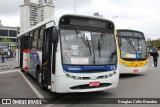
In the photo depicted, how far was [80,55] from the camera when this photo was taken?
8359mm

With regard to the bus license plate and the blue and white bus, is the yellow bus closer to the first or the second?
the blue and white bus

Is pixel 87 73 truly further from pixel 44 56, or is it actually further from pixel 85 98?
pixel 44 56

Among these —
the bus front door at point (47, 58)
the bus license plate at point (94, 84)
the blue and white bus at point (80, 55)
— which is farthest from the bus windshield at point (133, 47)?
the bus license plate at point (94, 84)

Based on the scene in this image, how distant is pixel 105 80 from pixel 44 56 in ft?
8.75

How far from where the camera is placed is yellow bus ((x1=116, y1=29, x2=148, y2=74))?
14602 mm

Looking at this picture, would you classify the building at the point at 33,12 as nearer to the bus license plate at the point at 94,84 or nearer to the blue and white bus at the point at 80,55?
the blue and white bus at the point at 80,55

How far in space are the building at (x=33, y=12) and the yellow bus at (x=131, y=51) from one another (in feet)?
188

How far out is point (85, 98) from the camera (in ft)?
29.6

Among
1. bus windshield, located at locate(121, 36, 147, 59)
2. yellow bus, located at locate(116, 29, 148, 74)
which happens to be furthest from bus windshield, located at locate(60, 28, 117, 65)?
bus windshield, located at locate(121, 36, 147, 59)

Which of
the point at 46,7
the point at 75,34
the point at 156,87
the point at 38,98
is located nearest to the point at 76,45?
the point at 75,34

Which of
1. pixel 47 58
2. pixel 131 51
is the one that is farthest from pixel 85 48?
pixel 131 51

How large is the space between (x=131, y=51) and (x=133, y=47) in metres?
0.28

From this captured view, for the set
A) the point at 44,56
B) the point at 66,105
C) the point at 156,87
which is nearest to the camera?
the point at 66,105

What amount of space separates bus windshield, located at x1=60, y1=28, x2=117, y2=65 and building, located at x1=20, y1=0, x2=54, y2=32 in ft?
207
